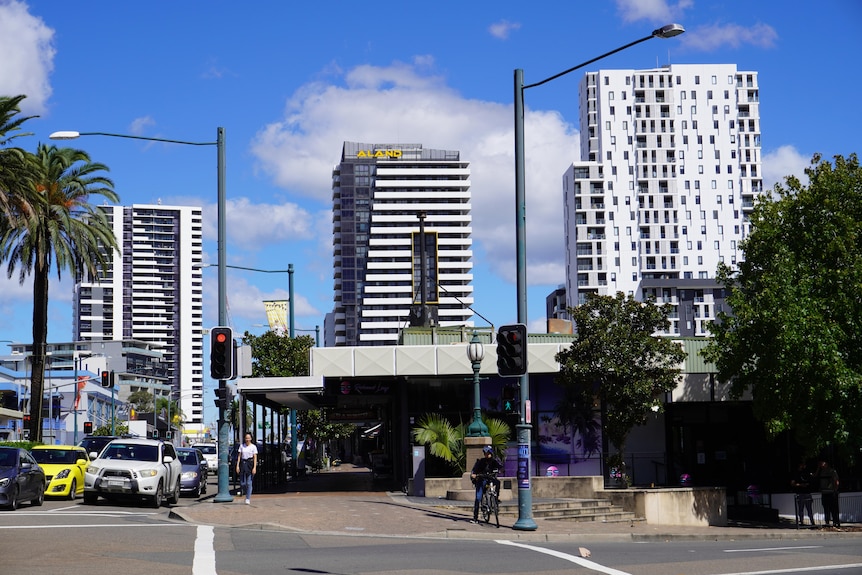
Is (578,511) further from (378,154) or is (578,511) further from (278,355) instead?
(378,154)

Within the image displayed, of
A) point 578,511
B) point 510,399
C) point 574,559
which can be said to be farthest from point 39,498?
point 574,559

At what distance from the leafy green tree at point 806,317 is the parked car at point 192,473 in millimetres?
16489

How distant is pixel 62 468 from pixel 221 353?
7803 millimetres

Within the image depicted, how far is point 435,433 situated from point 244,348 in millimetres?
7327

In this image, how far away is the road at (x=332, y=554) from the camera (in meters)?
14.0

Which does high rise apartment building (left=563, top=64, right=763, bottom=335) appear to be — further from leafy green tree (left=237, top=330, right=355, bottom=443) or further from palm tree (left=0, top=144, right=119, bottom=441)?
palm tree (left=0, top=144, right=119, bottom=441)

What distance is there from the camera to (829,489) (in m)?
28.7

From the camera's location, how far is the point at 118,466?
2569cm

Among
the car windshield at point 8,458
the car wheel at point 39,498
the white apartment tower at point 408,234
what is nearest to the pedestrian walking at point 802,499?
the car wheel at point 39,498

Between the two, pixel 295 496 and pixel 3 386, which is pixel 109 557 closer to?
pixel 295 496

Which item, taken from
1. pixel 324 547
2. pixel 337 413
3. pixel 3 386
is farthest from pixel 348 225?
pixel 324 547

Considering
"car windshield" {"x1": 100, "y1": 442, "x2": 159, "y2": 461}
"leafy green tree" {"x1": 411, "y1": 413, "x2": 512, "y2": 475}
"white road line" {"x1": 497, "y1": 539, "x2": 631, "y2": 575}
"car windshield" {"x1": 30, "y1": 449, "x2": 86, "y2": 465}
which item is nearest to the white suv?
"car windshield" {"x1": 100, "y1": 442, "x2": 159, "y2": 461}

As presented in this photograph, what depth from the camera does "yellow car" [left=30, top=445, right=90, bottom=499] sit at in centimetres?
2850

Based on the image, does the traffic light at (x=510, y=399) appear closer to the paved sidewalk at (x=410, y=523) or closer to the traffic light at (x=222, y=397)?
the paved sidewalk at (x=410, y=523)
